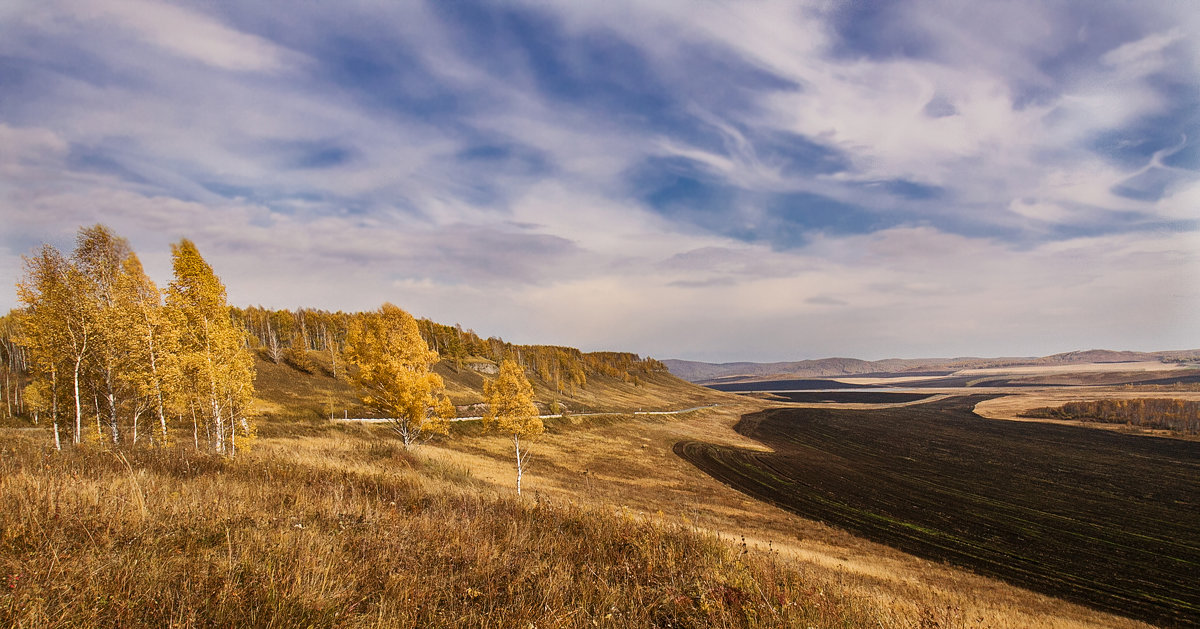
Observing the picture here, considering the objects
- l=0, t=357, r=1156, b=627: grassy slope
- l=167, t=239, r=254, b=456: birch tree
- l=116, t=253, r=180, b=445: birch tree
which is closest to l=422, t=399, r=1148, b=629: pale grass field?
l=0, t=357, r=1156, b=627: grassy slope

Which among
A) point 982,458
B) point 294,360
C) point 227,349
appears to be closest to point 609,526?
point 227,349

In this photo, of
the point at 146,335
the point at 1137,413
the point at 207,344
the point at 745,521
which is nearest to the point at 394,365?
the point at 207,344

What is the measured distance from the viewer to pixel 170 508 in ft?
19.2

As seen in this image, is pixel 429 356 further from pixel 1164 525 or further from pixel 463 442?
pixel 1164 525

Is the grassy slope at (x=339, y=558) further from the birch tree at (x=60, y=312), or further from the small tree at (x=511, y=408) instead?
the small tree at (x=511, y=408)

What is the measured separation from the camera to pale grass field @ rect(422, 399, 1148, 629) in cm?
1334

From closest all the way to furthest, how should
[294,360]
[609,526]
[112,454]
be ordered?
[609,526]
[112,454]
[294,360]

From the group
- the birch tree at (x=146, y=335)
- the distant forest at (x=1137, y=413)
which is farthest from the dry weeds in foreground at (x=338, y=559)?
the distant forest at (x=1137, y=413)

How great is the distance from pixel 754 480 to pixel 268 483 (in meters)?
44.4

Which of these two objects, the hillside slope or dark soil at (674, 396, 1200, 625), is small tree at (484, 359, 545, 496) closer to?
the hillside slope

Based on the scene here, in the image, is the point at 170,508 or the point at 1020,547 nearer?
the point at 170,508

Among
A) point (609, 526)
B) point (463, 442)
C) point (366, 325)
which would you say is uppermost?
point (366, 325)

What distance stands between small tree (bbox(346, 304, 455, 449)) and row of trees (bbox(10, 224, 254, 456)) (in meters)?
6.27

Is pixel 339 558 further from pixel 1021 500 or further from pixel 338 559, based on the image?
pixel 1021 500
